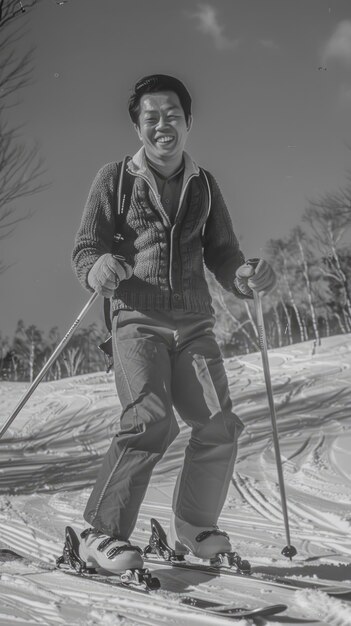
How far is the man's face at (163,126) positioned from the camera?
7.20ft

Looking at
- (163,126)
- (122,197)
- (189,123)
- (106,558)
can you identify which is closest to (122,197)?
(122,197)

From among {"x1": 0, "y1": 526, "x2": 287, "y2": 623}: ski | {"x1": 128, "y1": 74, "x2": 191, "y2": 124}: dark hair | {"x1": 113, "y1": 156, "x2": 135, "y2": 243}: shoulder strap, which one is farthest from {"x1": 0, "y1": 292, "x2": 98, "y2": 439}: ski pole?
{"x1": 128, "y1": 74, "x2": 191, "y2": 124}: dark hair

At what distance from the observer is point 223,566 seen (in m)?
1.89

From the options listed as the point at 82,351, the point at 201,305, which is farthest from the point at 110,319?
the point at 82,351

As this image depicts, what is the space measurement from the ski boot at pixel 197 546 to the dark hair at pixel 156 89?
145 cm

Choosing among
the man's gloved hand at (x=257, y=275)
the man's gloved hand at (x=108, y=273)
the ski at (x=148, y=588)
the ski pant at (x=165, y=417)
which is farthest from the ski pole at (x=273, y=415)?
the ski at (x=148, y=588)

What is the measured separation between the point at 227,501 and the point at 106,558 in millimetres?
1895

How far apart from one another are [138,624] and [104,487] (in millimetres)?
612

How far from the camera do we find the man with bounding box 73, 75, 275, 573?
6.17 feet

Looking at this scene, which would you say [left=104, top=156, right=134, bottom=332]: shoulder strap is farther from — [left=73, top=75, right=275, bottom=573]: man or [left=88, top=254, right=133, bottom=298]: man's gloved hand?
[left=88, top=254, right=133, bottom=298]: man's gloved hand

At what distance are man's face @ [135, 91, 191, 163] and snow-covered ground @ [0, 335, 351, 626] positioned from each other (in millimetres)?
1393

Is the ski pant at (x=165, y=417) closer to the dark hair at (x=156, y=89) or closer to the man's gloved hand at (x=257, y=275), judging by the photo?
the man's gloved hand at (x=257, y=275)

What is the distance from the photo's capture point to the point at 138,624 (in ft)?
4.26

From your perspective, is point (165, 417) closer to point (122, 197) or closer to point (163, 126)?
point (122, 197)
